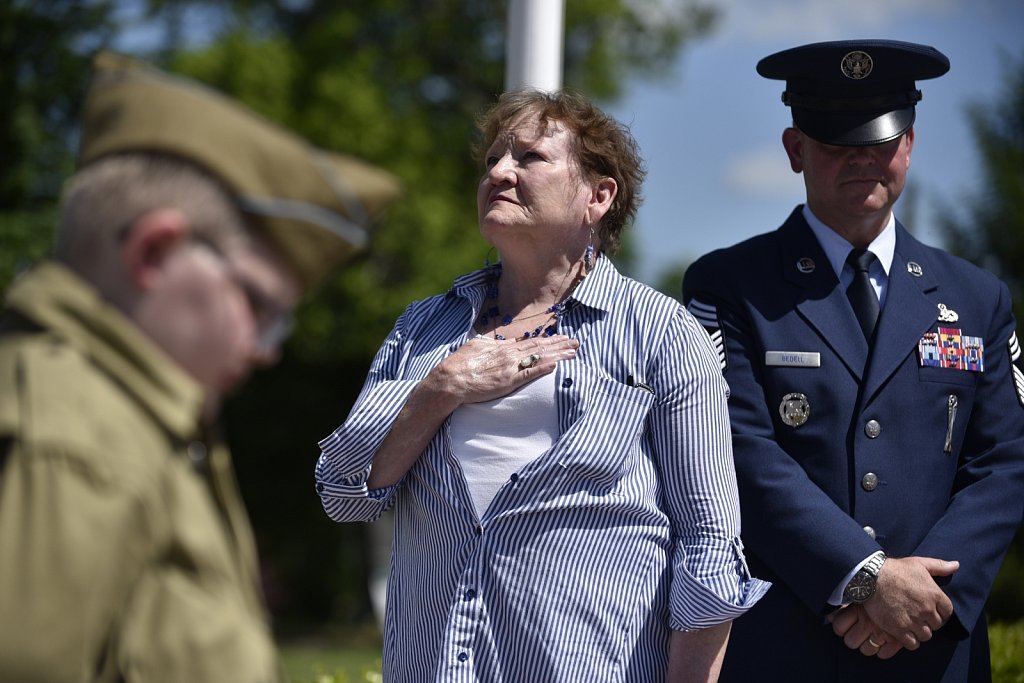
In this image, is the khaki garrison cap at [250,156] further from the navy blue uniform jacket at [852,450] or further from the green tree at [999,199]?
the green tree at [999,199]

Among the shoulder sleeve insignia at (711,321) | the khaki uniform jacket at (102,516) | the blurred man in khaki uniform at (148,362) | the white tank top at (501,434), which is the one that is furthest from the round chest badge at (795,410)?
the khaki uniform jacket at (102,516)

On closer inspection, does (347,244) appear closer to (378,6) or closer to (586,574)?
(586,574)

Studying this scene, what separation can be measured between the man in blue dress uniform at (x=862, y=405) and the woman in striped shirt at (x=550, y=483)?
0.36 meters

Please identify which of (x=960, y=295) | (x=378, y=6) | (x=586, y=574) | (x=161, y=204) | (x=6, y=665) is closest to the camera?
(x=6, y=665)

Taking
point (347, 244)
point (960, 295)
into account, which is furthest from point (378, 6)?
point (347, 244)

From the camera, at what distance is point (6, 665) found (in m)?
1.33

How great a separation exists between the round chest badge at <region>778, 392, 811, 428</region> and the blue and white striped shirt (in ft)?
1.22

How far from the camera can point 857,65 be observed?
367 centimetres

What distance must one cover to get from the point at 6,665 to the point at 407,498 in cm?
191

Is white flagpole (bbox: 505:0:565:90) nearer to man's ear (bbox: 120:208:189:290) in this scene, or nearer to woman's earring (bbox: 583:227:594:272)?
woman's earring (bbox: 583:227:594:272)

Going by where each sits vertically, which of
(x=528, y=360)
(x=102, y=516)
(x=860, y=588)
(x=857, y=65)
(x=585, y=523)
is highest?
(x=857, y=65)

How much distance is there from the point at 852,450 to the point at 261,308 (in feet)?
7.45

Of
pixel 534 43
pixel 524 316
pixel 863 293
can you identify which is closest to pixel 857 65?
pixel 863 293

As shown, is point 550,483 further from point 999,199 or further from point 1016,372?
point 999,199
